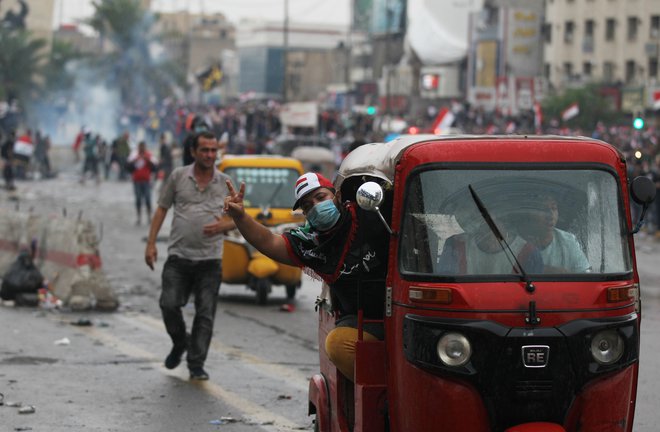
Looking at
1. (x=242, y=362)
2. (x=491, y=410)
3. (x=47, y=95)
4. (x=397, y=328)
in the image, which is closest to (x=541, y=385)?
(x=491, y=410)

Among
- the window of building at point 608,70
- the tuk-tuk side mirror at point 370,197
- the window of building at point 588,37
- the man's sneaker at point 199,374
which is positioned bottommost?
the man's sneaker at point 199,374

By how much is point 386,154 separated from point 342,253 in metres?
0.52

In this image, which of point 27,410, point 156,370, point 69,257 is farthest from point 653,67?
point 27,410

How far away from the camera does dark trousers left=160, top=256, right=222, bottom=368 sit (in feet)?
34.0

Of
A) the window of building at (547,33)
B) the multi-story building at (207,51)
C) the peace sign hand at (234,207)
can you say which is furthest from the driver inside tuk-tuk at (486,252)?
the multi-story building at (207,51)

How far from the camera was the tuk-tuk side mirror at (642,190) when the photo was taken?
6398 millimetres

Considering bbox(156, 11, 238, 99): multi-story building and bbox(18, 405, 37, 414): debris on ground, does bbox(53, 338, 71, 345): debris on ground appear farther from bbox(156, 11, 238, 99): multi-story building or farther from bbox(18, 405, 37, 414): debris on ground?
bbox(156, 11, 238, 99): multi-story building

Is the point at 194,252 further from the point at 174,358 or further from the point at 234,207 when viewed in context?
the point at 234,207

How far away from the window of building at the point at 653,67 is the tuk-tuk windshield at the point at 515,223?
69517 mm

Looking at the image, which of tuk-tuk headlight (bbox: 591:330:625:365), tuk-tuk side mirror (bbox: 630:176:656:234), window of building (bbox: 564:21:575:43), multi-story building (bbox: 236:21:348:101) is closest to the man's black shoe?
tuk-tuk side mirror (bbox: 630:176:656:234)

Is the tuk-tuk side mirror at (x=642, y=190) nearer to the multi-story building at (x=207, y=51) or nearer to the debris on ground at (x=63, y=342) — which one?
the debris on ground at (x=63, y=342)

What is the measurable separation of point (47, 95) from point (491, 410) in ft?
272

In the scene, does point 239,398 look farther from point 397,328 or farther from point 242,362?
point 397,328

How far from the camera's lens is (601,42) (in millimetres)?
79812
